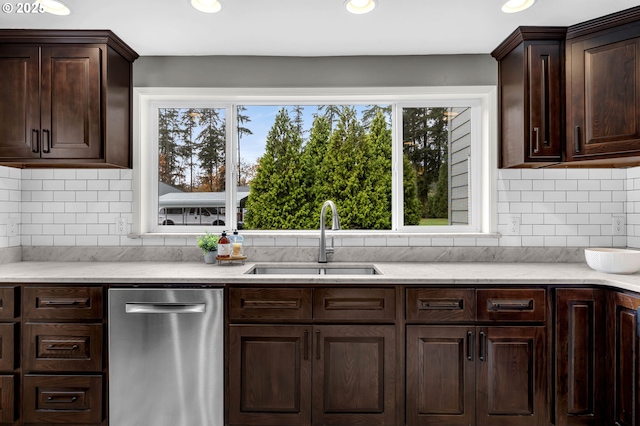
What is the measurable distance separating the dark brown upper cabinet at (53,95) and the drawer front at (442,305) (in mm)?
2074

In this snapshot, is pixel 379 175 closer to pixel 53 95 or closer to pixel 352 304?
pixel 352 304

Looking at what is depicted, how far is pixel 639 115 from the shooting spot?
2.10 meters

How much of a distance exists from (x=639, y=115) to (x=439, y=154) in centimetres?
114

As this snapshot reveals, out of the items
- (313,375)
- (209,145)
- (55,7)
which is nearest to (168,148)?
(209,145)

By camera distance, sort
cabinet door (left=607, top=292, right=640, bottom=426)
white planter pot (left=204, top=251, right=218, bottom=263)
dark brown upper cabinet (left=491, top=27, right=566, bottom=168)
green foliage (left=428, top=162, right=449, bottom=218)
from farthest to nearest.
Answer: green foliage (left=428, top=162, right=449, bottom=218)
white planter pot (left=204, top=251, right=218, bottom=263)
dark brown upper cabinet (left=491, top=27, right=566, bottom=168)
cabinet door (left=607, top=292, right=640, bottom=426)

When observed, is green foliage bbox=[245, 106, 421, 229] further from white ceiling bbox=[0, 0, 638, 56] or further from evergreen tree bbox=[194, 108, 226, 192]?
white ceiling bbox=[0, 0, 638, 56]

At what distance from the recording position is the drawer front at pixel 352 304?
207cm

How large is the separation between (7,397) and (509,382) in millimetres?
2644

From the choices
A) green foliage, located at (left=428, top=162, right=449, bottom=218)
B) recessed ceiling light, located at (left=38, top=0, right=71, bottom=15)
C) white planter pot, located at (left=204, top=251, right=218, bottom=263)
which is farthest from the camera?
green foliage, located at (left=428, top=162, right=449, bottom=218)

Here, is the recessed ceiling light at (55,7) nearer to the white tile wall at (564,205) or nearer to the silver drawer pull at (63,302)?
the silver drawer pull at (63,302)

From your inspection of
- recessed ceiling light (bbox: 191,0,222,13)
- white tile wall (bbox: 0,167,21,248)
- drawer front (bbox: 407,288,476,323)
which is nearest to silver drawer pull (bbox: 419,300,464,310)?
drawer front (bbox: 407,288,476,323)

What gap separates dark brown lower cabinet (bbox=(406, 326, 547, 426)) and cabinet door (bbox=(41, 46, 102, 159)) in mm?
2231

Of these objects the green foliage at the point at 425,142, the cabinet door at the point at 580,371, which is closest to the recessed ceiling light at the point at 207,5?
the green foliage at the point at 425,142

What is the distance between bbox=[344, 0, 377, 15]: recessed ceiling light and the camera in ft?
6.71
